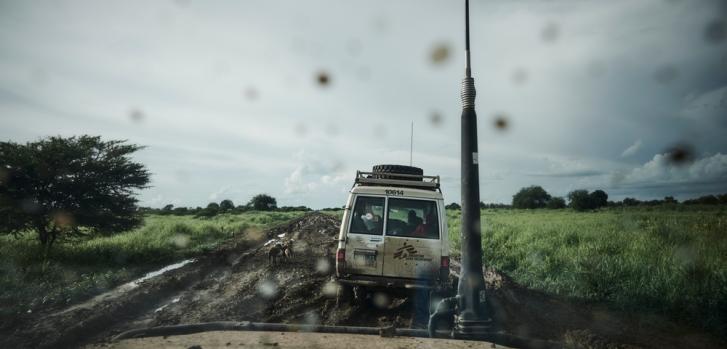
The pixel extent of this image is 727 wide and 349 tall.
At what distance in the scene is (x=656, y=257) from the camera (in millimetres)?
9172

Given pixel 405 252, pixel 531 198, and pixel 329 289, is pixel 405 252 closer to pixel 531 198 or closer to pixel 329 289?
pixel 329 289

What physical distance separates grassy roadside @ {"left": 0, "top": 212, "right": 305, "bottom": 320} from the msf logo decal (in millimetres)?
6233

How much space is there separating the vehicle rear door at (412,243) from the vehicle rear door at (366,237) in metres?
0.12

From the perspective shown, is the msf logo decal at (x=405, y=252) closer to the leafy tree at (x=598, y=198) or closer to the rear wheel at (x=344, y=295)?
the rear wheel at (x=344, y=295)

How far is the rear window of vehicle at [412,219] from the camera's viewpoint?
21.4 feet

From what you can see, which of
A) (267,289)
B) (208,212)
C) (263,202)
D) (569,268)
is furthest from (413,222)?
(263,202)

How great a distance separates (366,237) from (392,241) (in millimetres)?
431

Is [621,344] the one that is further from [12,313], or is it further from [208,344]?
[12,313]

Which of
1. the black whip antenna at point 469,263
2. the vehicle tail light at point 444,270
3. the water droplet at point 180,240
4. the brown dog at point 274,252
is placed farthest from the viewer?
the water droplet at point 180,240

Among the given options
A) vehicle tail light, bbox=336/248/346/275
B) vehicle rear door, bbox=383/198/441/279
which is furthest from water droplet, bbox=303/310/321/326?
vehicle rear door, bbox=383/198/441/279

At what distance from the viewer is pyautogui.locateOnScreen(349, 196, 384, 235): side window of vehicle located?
6574mm

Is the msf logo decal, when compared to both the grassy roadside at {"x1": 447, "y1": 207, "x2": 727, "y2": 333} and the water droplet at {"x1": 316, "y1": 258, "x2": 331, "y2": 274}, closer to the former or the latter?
the grassy roadside at {"x1": 447, "y1": 207, "x2": 727, "y2": 333}

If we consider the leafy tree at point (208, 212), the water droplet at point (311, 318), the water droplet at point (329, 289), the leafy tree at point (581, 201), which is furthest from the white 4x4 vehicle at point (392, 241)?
the leafy tree at point (581, 201)

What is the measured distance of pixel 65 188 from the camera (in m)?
12.6
